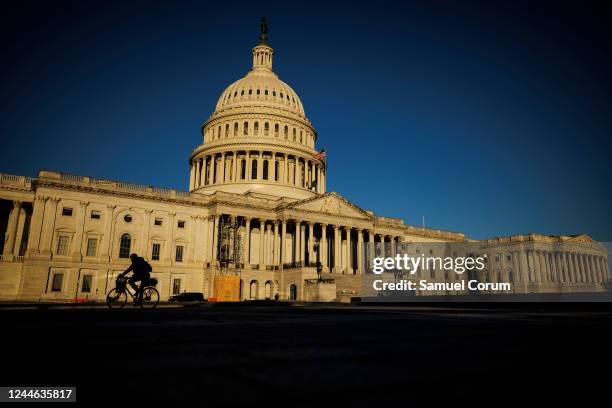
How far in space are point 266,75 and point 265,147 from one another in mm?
25048

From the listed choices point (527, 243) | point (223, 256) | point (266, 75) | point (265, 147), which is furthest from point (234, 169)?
point (527, 243)

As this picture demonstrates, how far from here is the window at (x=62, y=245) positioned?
1900 inches

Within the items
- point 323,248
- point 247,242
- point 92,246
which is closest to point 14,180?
point 92,246

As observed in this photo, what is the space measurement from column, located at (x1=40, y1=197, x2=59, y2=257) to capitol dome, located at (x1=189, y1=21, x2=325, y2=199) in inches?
1084

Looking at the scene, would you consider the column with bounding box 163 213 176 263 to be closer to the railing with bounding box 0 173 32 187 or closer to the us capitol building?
the us capitol building

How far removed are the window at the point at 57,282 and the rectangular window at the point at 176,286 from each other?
13.1 m

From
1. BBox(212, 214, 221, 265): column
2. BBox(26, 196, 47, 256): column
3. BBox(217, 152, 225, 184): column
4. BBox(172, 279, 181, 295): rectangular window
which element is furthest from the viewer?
BBox(217, 152, 225, 184): column

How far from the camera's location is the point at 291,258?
207ft

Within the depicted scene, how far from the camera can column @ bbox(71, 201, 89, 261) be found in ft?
160

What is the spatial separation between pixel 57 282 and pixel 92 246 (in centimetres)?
548

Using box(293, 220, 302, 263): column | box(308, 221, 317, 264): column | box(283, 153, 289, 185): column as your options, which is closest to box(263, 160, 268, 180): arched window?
box(283, 153, 289, 185): column

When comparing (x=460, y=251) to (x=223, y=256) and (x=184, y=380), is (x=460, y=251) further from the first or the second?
(x=184, y=380)

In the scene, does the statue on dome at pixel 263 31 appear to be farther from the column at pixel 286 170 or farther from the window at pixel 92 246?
the window at pixel 92 246

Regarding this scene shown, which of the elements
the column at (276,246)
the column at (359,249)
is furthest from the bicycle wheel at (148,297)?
the column at (359,249)
